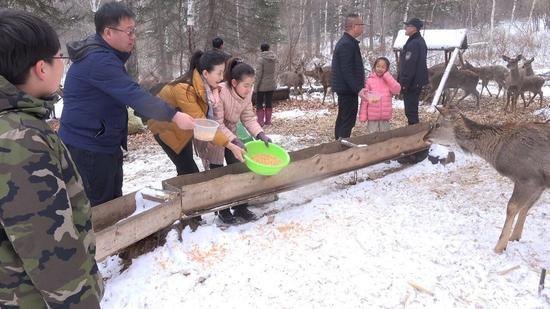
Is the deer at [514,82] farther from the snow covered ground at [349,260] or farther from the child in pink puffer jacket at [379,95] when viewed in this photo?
the snow covered ground at [349,260]

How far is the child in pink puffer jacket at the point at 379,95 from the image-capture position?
21.1 ft

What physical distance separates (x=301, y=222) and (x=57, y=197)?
3314 mm

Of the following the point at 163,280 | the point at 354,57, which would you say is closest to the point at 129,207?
the point at 163,280

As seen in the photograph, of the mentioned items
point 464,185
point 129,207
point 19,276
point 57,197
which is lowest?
point 464,185

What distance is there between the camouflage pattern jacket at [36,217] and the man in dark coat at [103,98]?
62.2 inches

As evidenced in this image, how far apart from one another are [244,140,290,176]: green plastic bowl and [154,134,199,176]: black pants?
1.91 feet

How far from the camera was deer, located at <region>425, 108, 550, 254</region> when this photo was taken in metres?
4.02

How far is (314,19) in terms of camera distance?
44.8 metres

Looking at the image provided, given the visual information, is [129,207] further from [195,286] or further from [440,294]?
[440,294]

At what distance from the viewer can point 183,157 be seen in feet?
14.1

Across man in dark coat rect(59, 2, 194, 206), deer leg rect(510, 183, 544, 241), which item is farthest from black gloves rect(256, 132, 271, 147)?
deer leg rect(510, 183, 544, 241)

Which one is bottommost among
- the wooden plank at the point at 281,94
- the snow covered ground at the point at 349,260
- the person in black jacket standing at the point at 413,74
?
the wooden plank at the point at 281,94

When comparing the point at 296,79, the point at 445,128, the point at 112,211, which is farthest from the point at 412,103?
the point at 296,79

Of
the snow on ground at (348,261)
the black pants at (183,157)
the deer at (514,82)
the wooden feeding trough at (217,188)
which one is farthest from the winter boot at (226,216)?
the deer at (514,82)
